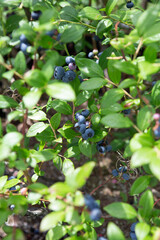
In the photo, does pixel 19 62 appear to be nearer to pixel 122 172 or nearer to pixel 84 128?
pixel 84 128

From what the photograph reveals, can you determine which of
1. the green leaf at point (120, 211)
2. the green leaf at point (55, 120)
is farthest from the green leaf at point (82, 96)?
the green leaf at point (120, 211)

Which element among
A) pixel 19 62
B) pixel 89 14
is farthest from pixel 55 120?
pixel 89 14

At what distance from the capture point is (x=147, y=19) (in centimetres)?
73

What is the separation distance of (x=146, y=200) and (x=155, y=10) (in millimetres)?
638

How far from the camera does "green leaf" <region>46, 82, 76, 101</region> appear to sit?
2.18 ft

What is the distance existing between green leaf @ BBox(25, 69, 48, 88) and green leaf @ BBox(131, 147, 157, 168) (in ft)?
1.13

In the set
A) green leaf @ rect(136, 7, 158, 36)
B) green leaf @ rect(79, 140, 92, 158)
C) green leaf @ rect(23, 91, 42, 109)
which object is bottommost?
green leaf @ rect(79, 140, 92, 158)

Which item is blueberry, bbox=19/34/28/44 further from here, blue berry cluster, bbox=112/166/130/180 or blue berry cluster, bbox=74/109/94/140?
blue berry cluster, bbox=112/166/130/180

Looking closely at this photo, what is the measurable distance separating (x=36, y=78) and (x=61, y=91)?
9 centimetres

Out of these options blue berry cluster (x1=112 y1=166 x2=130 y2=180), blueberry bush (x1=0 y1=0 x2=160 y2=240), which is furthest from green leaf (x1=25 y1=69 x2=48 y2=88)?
blue berry cluster (x1=112 y1=166 x2=130 y2=180)

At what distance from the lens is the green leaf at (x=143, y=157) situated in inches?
25.6

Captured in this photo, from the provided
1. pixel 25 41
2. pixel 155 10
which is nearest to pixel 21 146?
pixel 25 41

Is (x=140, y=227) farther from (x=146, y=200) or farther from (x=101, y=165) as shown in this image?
(x=101, y=165)

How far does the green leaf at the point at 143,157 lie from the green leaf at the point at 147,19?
1.24ft
